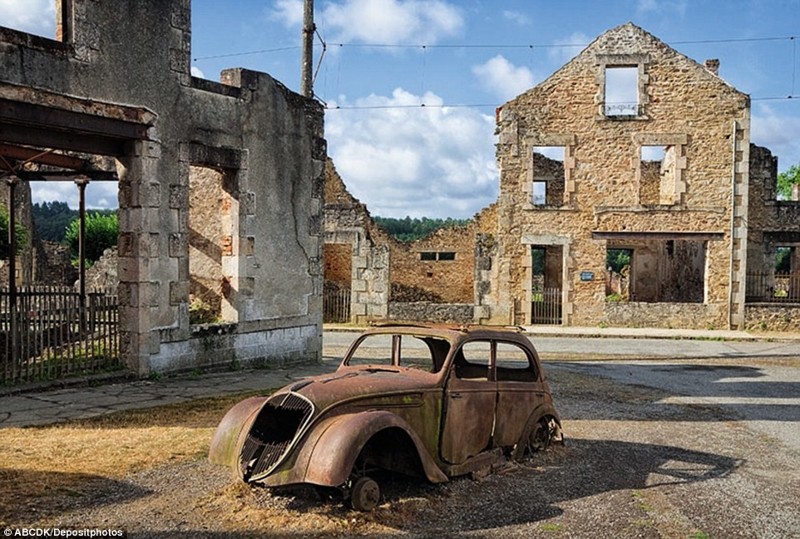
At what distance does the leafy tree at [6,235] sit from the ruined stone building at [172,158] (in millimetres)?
13952

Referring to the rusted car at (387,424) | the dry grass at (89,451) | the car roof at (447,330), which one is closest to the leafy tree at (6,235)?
the dry grass at (89,451)

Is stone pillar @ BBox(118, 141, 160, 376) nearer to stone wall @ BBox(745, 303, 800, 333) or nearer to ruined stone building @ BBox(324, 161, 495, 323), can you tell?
ruined stone building @ BBox(324, 161, 495, 323)

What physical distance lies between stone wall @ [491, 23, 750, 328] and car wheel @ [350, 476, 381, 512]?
63.9 ft

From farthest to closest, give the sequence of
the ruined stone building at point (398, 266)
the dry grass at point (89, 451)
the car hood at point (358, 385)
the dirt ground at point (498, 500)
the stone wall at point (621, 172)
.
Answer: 1. the ruined stone building at point (398, 266)
2. the stone wall at point (621, 172)
3. the dry grass at point (89, 451)
4. the car hood at point (358, 385)
5. the dirt ground at point (498, 500)

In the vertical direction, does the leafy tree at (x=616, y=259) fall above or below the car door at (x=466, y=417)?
above

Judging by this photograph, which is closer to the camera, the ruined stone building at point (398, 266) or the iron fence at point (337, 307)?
the ruined stone building at point (398, 266)

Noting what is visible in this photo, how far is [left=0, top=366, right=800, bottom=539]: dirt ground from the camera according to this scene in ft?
16.4

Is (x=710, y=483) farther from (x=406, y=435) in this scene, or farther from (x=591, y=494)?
(x=406, y=435)

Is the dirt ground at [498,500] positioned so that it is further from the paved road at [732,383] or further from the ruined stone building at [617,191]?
the ruined stone building at [617,191]

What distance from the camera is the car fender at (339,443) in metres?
4.84

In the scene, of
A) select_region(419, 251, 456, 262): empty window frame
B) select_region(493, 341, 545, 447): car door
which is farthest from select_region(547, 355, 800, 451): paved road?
select_region(419, 251, 456, 262): empty window frame

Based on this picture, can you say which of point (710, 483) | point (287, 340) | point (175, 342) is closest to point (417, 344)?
point (287, 340)

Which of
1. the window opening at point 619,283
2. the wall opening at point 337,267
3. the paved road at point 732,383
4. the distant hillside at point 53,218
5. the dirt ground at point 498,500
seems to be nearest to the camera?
the dirt ground at point 498,500

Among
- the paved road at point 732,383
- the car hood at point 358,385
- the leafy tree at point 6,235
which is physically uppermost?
the leafy tree at point 6,235
